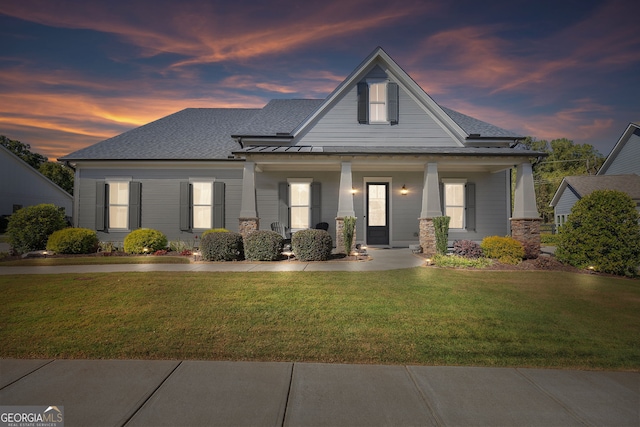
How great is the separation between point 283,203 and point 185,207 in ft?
14.8

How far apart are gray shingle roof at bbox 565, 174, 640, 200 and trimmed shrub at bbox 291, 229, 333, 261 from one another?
21.6 metres

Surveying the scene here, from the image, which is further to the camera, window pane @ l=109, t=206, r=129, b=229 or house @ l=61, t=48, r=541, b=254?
window pane @ l=109, t=206, r=129, b=229

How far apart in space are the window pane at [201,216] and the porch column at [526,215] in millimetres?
13256

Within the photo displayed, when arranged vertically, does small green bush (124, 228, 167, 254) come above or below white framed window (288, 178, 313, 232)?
below

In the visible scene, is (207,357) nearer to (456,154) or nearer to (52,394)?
(52,394)

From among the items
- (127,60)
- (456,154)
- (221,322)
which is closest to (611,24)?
(456,154)

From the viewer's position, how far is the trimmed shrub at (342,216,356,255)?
461 inches

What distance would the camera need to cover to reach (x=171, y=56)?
560 inches

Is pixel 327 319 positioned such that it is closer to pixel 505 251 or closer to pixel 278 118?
pixel 505 251

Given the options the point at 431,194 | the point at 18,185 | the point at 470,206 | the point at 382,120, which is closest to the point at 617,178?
the point at 470,206

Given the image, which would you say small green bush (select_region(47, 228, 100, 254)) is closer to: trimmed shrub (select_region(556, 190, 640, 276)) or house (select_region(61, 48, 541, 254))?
house (select_region(61, 48, 541, 254))

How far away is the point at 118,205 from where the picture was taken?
15039 millimetres

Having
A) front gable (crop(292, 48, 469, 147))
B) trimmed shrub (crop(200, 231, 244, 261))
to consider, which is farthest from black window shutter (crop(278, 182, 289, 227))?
trimmed shrub (crop(200, 231, 244, 261))

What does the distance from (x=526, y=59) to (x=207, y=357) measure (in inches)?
702
